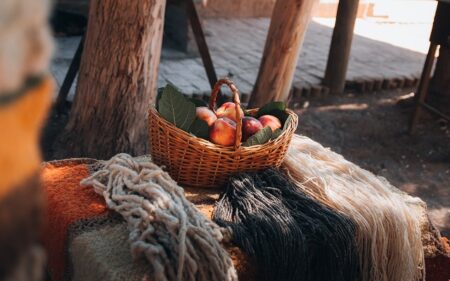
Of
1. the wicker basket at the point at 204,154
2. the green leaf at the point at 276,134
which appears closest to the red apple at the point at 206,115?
the wicker basket at the point at 204,154

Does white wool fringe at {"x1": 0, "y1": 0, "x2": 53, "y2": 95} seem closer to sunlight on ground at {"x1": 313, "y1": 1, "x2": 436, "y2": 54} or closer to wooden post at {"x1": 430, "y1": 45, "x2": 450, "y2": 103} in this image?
wooden post at {"x1": 430, "y1": 45, "x2": 450, "y2": 103}

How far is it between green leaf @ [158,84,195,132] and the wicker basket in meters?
0.04

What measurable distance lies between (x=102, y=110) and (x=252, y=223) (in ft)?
5.62

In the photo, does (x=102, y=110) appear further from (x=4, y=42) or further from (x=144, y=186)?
(x=4, y=42)

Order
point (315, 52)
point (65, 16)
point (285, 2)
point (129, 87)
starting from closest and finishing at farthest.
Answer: point (129, 87)
point (285, 2)
point (65, 16)
point (315, 52)

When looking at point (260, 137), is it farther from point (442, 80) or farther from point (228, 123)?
point (442, 80)

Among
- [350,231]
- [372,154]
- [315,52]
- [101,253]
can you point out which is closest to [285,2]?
[372,154]

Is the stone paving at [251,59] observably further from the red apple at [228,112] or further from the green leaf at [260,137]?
the green leaf at [260,137]

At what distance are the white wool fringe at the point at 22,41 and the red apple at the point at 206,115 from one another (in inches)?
67.9

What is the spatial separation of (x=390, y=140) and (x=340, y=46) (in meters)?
1.26

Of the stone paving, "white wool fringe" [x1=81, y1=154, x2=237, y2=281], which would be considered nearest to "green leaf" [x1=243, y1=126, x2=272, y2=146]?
"white wool fringe" [x1=81, y1=154, x2=237, y2=281]

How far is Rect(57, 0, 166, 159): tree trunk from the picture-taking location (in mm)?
3172

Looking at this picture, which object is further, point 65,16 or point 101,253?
point 65,16

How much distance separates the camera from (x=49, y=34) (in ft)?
1.61
